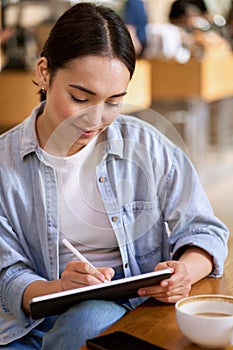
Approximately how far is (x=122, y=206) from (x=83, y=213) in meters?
0.08

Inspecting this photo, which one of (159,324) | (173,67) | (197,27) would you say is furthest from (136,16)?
(159,324)

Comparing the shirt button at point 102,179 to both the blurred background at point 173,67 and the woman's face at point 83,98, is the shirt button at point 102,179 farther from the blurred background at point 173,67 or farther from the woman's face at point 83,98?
the blurred background at point 173,67

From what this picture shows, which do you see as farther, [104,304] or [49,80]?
[49,80]

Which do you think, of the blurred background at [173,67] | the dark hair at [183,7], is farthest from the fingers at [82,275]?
the dark hair at [183,7]

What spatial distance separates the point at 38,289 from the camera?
3.92 feet

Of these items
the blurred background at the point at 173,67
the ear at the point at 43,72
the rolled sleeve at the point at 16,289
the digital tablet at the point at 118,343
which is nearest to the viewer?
the digital tablet at the point at 118,343

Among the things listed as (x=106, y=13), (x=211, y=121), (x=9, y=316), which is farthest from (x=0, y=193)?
(x=211, y=121)

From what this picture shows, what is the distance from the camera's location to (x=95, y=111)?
4.14 feet

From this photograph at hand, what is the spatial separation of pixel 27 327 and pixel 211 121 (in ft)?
15.4

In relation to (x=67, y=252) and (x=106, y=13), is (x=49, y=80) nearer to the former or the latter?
(x=106, y=13)

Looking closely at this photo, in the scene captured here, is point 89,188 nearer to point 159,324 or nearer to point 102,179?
point 102,179

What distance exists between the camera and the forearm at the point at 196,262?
1258mm

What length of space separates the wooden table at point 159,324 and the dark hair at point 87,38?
433mm

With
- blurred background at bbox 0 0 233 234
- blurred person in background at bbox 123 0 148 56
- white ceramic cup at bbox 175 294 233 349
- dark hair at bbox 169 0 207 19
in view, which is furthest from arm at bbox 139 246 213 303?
dark hair at bbox 169 0 207 19
